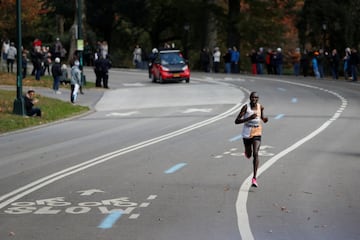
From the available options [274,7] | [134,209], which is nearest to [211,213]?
[134,209]

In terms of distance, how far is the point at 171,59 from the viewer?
49156mm

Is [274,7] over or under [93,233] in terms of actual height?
over

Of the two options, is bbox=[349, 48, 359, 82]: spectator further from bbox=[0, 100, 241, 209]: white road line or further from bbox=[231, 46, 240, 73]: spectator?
bbox=[0, 100, 241, 209]: white road line

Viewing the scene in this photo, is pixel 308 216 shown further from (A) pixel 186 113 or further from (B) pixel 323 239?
(A) pixel 186 113

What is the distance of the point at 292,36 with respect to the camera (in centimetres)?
8931

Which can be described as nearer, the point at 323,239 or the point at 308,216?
the point at 323,239

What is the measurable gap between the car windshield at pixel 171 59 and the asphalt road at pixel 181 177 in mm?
14206

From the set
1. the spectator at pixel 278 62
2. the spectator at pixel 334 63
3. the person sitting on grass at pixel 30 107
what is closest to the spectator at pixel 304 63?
the spectator at pixel 278 62

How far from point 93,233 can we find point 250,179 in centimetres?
570

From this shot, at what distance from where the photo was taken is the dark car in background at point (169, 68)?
48469 millimetres

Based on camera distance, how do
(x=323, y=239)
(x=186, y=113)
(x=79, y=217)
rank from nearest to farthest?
(x=323, y=239) < (x=79, y=217) < (x=186, y=113)

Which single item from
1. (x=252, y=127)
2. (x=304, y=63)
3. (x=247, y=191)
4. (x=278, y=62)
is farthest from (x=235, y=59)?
(x=247, y=191)

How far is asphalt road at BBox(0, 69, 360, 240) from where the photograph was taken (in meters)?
11.8

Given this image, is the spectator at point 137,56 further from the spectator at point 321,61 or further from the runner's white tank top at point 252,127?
the runner's white tank top at point 252,127
